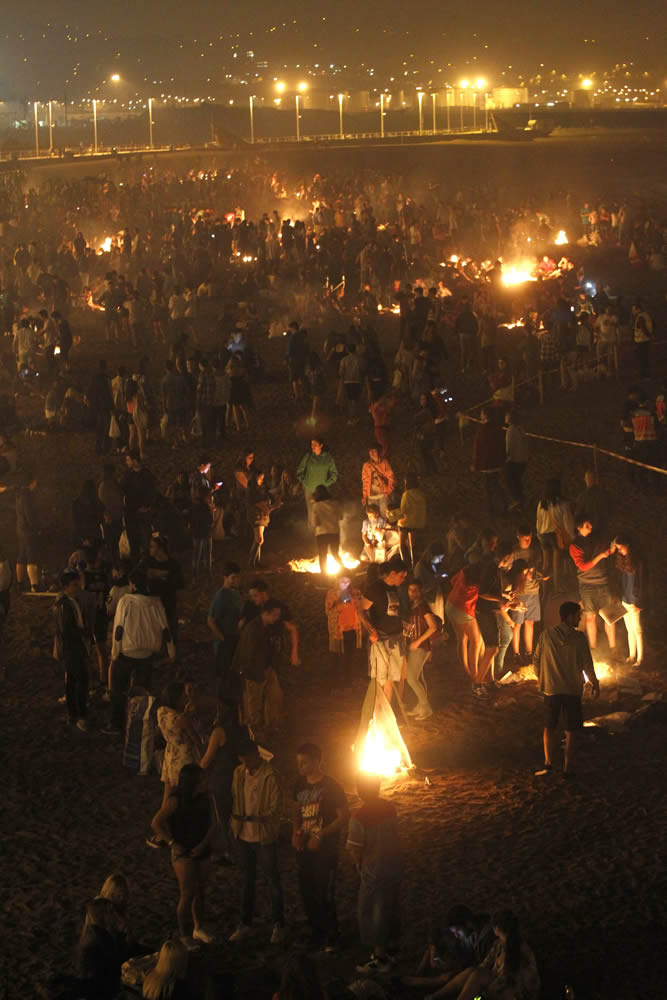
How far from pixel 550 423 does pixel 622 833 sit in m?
11.7

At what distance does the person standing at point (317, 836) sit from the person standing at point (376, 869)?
146 mm

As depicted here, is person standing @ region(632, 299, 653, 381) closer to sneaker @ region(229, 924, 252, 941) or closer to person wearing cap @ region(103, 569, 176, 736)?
person wearing cap @ region(103, 569, 176, 736)

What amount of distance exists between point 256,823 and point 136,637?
11.3ft

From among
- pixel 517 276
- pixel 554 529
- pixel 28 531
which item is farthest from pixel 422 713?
pixel 517 276

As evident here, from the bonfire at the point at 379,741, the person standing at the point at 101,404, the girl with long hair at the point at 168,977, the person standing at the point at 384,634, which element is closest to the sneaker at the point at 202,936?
the girl with long hair at the point at 168,977

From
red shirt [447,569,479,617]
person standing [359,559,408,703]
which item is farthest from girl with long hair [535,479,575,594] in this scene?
person standing [359,559,408,703]

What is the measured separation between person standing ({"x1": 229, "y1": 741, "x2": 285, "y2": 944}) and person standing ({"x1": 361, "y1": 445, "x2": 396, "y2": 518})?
7735mm

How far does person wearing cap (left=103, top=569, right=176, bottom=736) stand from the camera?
1165 cm

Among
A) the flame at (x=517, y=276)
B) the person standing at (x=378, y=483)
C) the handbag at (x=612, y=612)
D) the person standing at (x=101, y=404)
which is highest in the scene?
the flame at (x=517, y=276)

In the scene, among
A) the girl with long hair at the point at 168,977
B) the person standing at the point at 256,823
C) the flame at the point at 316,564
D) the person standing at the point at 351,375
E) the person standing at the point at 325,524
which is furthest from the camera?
the person standing at the point at 351,375

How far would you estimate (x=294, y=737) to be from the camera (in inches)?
483

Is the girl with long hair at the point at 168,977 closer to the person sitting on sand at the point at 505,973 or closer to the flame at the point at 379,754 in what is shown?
the person sitting on sand at the point at 505,973

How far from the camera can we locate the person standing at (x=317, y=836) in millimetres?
8383

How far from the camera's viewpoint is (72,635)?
12016 millimetres
